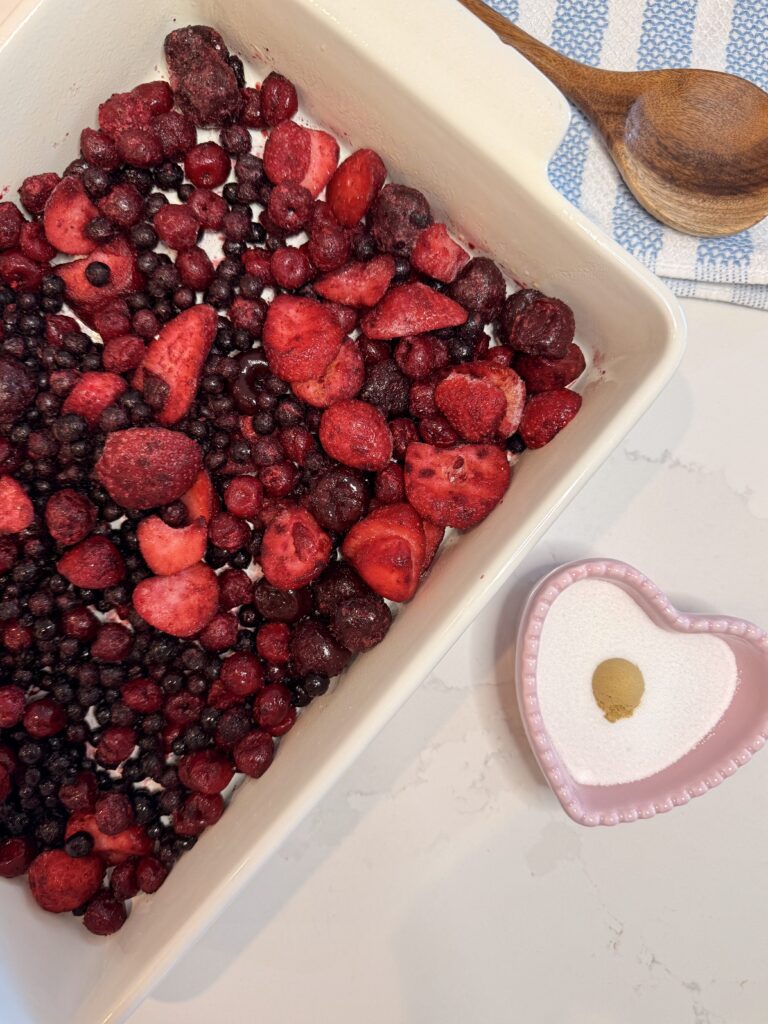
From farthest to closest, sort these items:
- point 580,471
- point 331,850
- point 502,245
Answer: point 331,850 < point 502,245 < point 580,471

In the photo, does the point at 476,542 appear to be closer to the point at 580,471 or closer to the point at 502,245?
the point at 580,471

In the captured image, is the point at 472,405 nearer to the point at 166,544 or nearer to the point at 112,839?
the point at 166,544

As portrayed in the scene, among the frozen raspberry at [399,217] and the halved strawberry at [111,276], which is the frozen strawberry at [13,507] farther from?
the frozen raspberry at [399,217]

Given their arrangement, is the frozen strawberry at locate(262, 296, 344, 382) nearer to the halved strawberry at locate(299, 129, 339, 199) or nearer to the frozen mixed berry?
the frozen mixed berry

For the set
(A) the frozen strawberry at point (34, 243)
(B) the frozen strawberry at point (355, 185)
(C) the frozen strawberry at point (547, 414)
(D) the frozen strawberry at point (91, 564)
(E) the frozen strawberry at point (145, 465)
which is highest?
Result: (B) the frozen strawberry at point (355, 185)

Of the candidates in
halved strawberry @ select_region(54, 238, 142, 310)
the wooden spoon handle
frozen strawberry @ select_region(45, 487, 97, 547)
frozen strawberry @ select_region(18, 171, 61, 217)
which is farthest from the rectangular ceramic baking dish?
frozen strawberry @ select_region(45, 487, 97, 547)

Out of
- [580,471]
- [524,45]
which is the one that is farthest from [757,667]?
[524,45]

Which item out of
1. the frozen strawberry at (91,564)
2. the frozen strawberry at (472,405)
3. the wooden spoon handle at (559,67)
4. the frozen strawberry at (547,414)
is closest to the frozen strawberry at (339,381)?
the frozen strawberry at (472,405)
